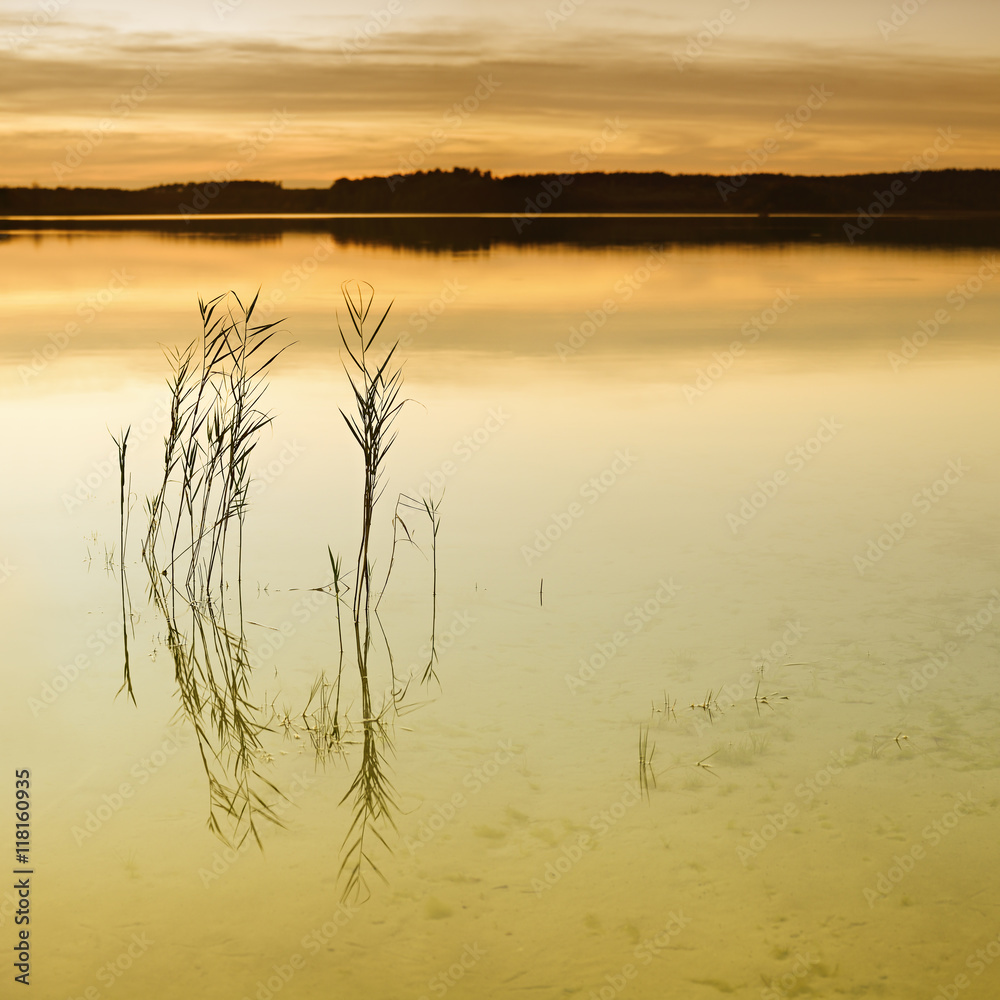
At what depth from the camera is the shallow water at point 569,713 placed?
10.6 feet

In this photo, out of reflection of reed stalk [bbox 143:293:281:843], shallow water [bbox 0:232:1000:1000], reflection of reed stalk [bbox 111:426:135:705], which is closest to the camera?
shallow water [bbox 0:232:1000:1000]

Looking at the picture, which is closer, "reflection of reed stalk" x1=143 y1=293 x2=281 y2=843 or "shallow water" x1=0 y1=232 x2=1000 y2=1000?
"shallow water" x1=0 y1=232 x2=1000 y2=1000

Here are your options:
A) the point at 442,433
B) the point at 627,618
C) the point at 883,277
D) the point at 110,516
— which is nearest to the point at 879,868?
the point at 627,618

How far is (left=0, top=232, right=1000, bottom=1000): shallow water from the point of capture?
10.6 feet

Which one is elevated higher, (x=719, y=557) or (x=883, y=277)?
(x=883, y=277)

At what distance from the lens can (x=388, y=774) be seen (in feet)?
13.8

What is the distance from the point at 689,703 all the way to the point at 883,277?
74.1 ft

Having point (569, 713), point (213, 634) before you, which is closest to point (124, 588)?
point (213, 634)

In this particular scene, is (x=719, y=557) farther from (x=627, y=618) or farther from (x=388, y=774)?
(x=388, y=774)

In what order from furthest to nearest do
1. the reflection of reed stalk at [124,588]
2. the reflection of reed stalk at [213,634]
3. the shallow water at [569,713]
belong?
the reflection of reed stalk at [124,588] < the reflection of reed stalk at [213,634] < the shallow water at [569,713]

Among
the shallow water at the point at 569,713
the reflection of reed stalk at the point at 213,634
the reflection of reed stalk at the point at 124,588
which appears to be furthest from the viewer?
the reflection of reed stalk at the point at 124,588

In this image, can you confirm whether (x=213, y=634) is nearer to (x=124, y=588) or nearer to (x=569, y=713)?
(x=124, y=588)

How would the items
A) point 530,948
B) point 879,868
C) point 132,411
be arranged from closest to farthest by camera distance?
point 530,948 → point 879,868 → point 132,411

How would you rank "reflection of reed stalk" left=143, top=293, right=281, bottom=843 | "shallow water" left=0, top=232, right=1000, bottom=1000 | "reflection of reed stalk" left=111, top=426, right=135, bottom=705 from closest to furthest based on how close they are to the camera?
"shallow water" left=0, top=232, right=1000, bottom=1000
"reflection of reed stalk" left=143, top=293, right=281, bottom=843
"reflection of reed stalk" left=111, top=426, right=135, bottom=705
